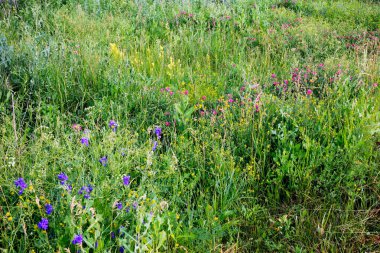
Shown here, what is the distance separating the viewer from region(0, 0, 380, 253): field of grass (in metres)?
2.27

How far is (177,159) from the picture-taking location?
2918 mm

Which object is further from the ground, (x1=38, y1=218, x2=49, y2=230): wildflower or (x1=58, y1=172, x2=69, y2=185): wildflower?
(x1=58, y1=172, x2=69, y2=185): wildflower

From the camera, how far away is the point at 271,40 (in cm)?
628

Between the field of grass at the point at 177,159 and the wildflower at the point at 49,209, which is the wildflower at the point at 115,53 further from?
the wildflower at the point at 49,209

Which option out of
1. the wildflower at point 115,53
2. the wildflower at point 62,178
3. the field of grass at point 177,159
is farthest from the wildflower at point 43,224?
the wildflower at point 115,53

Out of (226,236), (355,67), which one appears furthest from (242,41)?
(226,236)

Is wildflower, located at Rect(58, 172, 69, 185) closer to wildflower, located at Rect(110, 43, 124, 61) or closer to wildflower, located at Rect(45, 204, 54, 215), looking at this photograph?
wildflower, located at Rect(45, 204, 54, 215)

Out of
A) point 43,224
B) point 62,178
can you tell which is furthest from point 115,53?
point 43,224

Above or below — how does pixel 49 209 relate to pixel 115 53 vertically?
below

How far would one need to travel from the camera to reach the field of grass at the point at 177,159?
2270 mm

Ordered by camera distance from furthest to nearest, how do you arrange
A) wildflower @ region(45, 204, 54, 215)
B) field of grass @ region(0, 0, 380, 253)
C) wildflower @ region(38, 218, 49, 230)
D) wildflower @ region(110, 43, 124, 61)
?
wildflower @ region(110, 43, 124, 61) < field of grass @ region(0, 0, 380, 253) < wildflower @ region(45, 204, 54, 215) < wildflower @ region(38, 218, 49, 230)

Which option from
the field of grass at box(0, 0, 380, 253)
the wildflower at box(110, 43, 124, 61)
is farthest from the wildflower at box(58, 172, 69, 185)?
the wildflower at box(110, 43, 124, 61)

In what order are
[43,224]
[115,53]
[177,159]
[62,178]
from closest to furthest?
1. [43,224]
2. [62,178]
3. [177,159]
4. [115,53]

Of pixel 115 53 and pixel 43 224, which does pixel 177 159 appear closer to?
pixel 43 224
